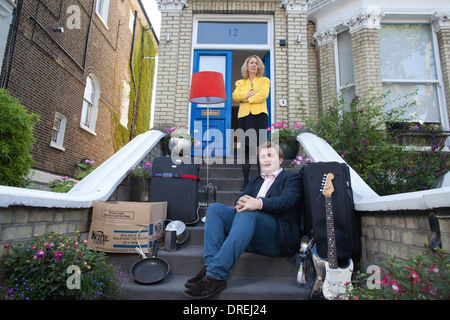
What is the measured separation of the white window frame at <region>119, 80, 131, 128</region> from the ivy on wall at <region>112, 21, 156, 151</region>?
0.45 feet

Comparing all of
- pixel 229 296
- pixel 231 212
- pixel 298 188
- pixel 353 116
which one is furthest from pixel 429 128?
pixel 229 296

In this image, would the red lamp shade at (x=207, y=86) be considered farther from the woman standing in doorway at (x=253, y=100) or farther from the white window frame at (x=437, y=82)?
the white window frame at (x=437, y=82)

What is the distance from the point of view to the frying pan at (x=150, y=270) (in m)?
2.22

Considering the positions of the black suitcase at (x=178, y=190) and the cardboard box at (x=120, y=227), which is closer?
the cardboard box at (x=120, y=227)

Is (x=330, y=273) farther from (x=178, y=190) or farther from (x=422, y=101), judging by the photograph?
→ (x=422, y=101)

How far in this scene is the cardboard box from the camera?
94.7 inches

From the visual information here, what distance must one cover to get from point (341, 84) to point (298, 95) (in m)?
1.67

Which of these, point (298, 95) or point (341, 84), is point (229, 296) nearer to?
point (298, 95)

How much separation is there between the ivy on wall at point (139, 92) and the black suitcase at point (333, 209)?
1044 centimetres

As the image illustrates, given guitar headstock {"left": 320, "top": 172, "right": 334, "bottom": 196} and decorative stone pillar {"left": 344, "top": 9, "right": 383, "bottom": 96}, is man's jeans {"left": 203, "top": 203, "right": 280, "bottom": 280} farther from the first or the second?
decorative stone pillar {"left": 344, "top": 9, "right": 383, "bottom": 96}

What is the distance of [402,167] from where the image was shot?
13.2ft

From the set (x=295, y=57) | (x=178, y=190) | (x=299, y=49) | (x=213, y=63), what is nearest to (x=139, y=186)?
(x=178, y=190)

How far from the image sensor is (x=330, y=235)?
6.87ft

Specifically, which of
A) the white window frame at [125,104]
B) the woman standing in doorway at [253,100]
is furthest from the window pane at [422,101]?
the white window frame at [125,104]
